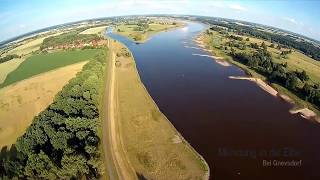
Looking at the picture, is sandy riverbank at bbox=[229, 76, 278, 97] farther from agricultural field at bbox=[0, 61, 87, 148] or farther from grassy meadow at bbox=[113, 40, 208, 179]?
agricultural field at bbox=[0, 61, 87, 148]

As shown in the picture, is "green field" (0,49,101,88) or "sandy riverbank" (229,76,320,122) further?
"green field" (0,49,101,88)

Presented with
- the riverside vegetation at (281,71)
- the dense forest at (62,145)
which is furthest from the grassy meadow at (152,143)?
the riverside vegetation at (281,71)

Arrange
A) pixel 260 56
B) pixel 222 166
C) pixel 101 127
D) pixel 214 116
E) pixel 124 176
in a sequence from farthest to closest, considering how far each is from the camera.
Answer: pixel 260 56, pixel 214 116, pixel 101 127, pixel 222 166, pixel 124 176

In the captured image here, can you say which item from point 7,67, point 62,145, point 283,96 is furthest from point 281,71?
point 7,67

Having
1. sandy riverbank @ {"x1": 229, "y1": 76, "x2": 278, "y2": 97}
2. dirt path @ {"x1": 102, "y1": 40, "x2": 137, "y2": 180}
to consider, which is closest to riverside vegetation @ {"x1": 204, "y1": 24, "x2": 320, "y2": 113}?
sandy riverbank @ {"x1": 229, "y1": 76, "x2": 278, "y2": 97}

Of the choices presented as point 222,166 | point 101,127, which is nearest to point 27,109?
point 101,127

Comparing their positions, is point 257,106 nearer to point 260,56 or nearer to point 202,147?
point 202,147
